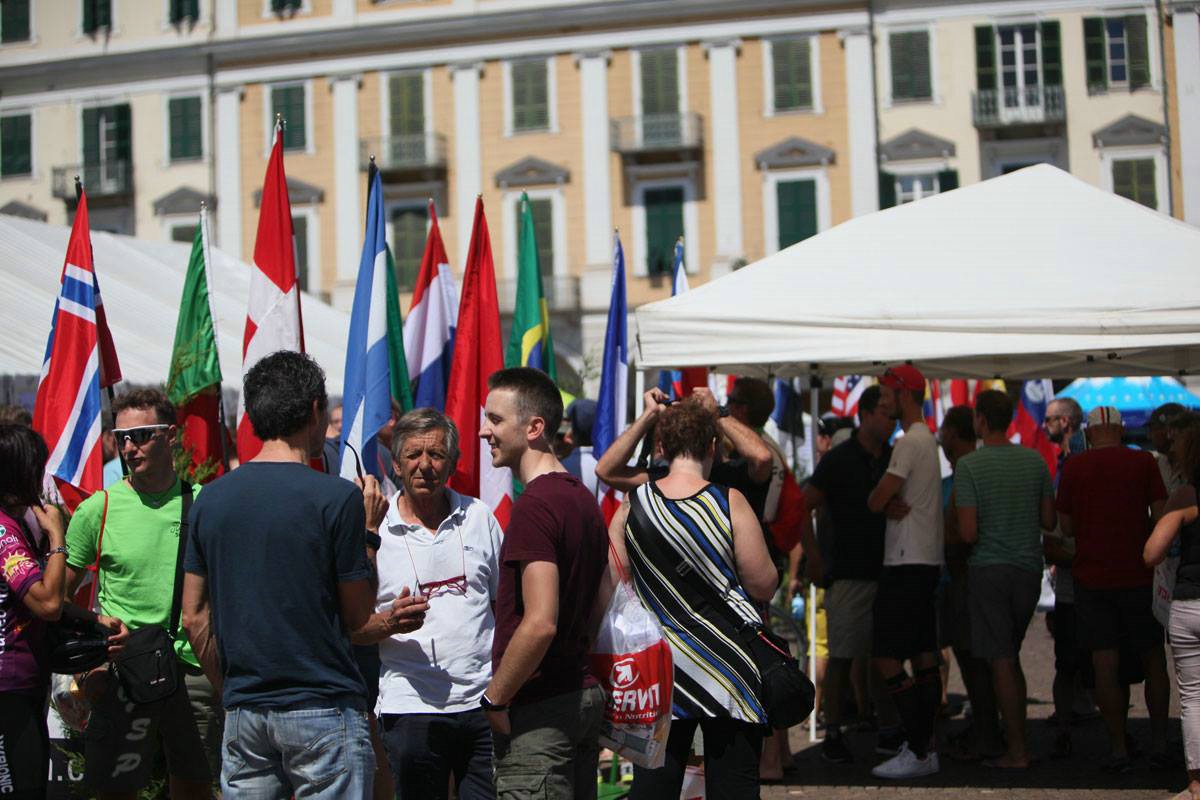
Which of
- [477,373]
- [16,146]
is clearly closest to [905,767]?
[477,373]

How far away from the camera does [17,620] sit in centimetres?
451

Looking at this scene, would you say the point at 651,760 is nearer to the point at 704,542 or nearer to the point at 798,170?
the point at 704,542

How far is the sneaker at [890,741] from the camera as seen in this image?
745 centimetres

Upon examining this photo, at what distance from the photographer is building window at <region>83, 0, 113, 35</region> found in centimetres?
3634

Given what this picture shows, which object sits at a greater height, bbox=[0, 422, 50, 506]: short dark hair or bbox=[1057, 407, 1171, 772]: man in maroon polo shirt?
bbox=[0, 422, 50, 506]: short dark hair

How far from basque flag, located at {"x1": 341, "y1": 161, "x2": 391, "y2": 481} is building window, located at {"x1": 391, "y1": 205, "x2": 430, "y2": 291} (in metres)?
27.4

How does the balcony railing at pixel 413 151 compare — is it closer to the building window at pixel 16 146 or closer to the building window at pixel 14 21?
the building window at pixel 16 146

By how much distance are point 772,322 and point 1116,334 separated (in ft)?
4.79

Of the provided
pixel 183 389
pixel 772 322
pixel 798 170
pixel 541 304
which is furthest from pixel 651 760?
pixel 798 170

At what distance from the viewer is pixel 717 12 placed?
32719 millimetres

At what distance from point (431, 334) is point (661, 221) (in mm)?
25577

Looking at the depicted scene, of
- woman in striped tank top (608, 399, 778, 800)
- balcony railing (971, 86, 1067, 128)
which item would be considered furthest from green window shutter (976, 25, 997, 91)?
woman in striped tank top (608, 399, 778, 800)

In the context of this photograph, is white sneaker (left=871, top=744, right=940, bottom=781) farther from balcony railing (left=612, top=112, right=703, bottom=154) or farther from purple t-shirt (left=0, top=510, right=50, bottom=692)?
balcony railing (left=612, top=112, right=703, bottom=154)

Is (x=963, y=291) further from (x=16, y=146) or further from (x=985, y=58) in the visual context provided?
(x=16, y=146)
